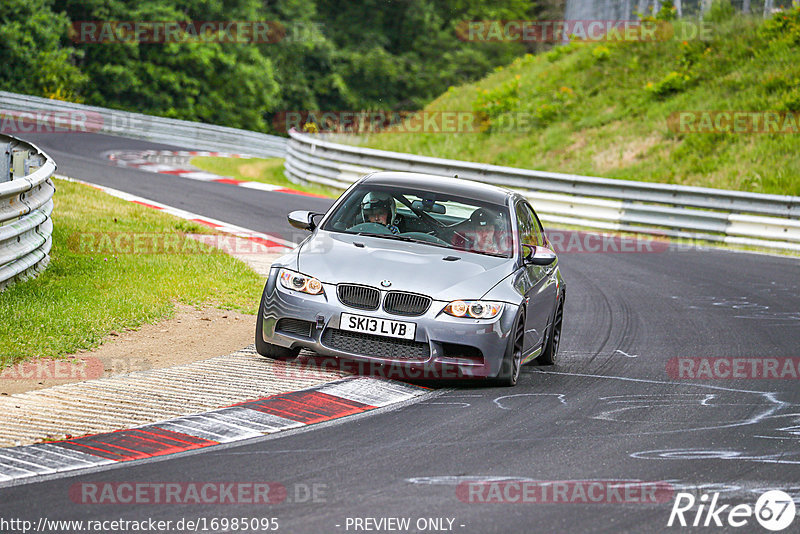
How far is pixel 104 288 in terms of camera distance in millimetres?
10812

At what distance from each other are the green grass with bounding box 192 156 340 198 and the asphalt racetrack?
50.2ft

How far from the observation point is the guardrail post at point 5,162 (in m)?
12.0

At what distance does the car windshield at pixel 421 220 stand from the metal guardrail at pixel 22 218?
303cm

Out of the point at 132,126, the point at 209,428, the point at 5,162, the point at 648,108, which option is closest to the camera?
the point at 209,428

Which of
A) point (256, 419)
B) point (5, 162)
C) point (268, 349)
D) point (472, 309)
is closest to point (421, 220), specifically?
point (472, 309)

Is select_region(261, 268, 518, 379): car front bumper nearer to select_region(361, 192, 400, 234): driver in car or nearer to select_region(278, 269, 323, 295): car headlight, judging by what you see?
select_region(278, 269, 323, 295): car headlight

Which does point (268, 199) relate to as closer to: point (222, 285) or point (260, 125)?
point (222, 285)

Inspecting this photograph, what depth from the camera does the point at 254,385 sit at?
24.6 ft

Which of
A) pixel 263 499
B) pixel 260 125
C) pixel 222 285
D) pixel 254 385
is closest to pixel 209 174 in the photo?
pixel 222 285

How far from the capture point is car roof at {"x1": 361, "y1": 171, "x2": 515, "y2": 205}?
9156mm

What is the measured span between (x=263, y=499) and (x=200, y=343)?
14.0ft

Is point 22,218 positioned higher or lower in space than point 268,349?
higher

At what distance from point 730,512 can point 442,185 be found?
4.57 m

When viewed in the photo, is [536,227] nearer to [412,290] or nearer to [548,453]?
[412,290]
